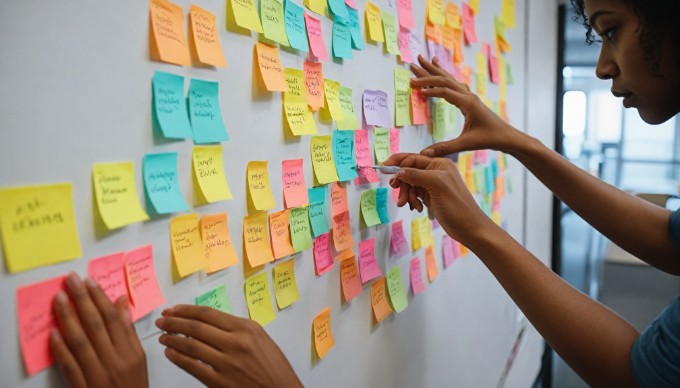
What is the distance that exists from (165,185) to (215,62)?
0.50ft

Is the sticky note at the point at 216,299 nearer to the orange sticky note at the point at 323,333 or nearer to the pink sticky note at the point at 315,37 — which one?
the orange sticky note at the point at 323,333

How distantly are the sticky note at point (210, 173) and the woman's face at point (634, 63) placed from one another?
0.57m

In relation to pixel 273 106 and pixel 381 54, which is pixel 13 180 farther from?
pixel 381 54

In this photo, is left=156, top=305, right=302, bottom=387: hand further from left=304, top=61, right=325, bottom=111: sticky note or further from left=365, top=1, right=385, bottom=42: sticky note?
left=365, top=1, right=385, bottom=42: sticky note

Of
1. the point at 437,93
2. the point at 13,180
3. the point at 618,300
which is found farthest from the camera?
the point at 618,300

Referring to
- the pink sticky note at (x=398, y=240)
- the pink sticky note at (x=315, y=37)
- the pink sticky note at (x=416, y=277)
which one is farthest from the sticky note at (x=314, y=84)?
the pink sticky note at (x=416, y=277)

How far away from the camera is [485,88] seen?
4.49 ft

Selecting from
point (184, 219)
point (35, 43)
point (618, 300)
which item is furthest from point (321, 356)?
point (618, 300)

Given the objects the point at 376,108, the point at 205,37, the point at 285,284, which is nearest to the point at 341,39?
the point at 376,108

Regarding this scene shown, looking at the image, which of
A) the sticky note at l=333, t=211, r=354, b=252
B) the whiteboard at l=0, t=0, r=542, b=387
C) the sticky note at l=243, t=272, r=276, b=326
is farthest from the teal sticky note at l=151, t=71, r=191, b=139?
the sticky note at l=333, t=211, r=354, b=252

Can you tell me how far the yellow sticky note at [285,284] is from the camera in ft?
2.19

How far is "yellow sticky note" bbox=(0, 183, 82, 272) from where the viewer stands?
1.24ft

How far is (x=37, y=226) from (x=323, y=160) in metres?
0.42

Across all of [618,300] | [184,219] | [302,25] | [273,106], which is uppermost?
[302,25]
